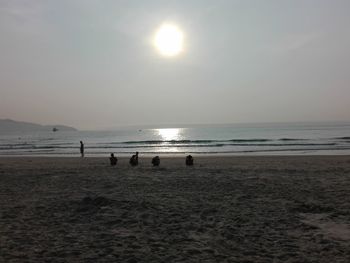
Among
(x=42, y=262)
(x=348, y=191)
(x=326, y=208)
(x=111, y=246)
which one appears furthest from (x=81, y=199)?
(x=348, y=191)

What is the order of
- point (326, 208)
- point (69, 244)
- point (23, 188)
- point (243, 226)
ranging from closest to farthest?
point (69, 244), point (243, 226), point (326, 208), point (23, 188)

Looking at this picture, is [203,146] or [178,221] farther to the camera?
[203,146]

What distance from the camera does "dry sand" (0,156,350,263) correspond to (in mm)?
6723

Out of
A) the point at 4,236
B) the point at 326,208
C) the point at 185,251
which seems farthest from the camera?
the point at 326,208

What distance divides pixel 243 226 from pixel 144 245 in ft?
7.54

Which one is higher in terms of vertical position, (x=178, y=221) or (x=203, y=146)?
(x=203, y=146)

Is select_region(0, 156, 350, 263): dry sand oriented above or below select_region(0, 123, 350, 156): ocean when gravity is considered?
below

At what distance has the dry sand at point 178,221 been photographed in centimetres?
672

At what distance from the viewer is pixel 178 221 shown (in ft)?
29.6

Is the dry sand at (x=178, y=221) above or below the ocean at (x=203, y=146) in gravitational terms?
below

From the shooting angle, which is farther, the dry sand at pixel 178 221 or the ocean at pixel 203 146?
the ocean at pixel 203 146

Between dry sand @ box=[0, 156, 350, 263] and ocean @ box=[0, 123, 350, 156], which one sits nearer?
dry sand @ box=[0, 156, 350, 263]

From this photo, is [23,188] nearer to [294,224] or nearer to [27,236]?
[27,236]

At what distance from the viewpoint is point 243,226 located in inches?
333
